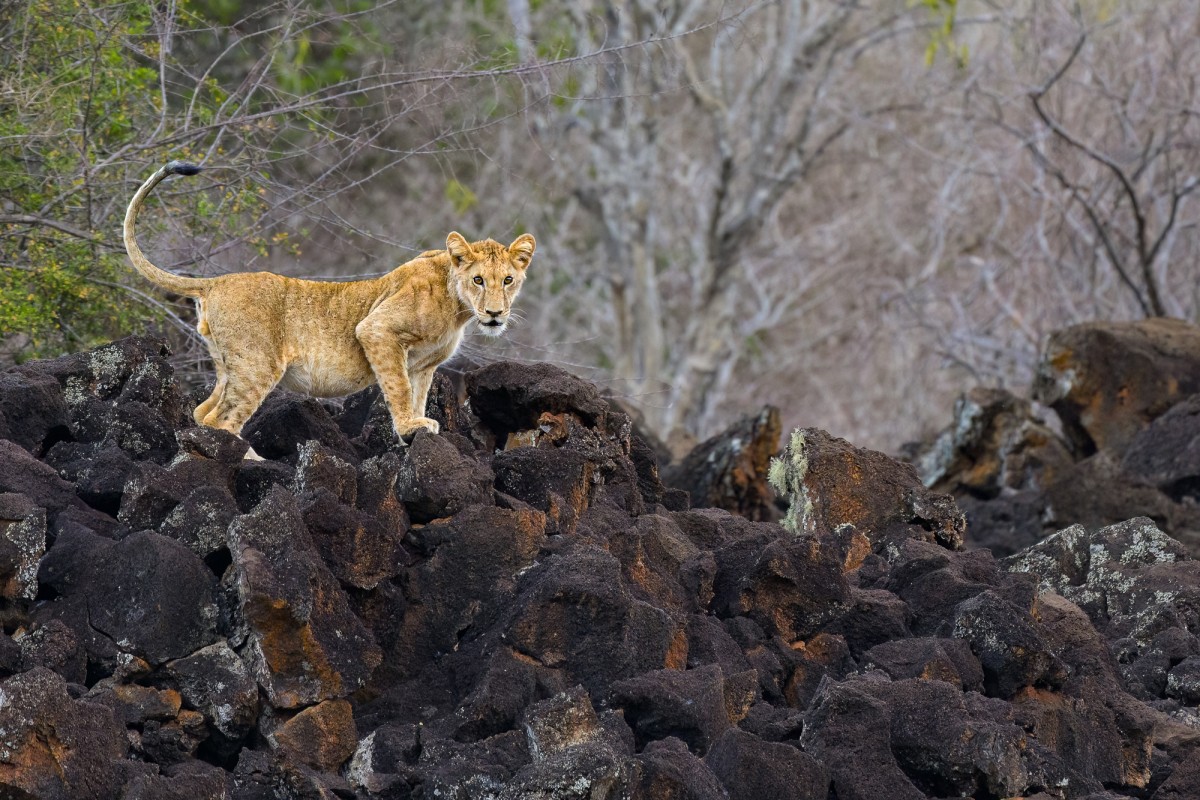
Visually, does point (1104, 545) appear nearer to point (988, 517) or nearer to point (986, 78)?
point (988, 517)

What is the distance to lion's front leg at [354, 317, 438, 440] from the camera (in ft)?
30.2

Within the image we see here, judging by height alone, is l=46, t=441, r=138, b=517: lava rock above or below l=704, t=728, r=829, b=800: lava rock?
above

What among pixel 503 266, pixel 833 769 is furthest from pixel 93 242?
pixel 833 769

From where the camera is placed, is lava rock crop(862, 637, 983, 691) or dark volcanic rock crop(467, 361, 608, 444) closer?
lava rock crop(862, 637, 983, 691)

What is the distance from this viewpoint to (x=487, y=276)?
9195mm

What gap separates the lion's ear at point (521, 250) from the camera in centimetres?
941

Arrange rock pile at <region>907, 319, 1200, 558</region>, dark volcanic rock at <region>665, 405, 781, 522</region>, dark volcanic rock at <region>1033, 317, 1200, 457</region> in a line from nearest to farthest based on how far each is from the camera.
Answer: rock pile at <region>907, 319, 1200, 558</region>, dark volcanic rock at <region>665, 405, 781, 522</region>, dark volcanic rock at <region>1033, 317, 1200, 457</region>

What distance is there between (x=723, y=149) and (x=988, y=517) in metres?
14.5

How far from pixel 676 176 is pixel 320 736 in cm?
2583

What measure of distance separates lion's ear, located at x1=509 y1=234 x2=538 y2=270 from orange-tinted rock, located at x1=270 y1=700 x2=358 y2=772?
290 cm

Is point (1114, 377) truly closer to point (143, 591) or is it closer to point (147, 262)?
point (147, 262)

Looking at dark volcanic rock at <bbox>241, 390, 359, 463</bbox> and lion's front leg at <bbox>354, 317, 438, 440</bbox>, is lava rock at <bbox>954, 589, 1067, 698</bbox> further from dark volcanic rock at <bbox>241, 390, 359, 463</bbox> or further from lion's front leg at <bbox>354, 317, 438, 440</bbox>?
dark volcanic rock at <bbox>241, 390, 359, 463</bbox>

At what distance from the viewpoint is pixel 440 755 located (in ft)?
24.0

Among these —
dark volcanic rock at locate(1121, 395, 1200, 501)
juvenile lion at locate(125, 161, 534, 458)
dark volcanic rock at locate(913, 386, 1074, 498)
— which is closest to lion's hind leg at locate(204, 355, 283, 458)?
juvenile lion at locate(125, 161, 534, 458)
